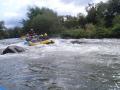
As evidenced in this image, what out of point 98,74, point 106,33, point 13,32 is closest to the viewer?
point 98,74

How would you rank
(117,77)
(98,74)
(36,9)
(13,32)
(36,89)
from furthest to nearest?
(13,32)
(36,9)
(98,74)
(117,77)
(36,89)

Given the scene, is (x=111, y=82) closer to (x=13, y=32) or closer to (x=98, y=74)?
(x=98, y=74)

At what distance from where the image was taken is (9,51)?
23.6 metres

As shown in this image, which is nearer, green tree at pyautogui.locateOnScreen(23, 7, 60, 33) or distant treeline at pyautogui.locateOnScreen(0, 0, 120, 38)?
distant treeline at pyautogui.locateOnScreen(0, 0, 120, 38)

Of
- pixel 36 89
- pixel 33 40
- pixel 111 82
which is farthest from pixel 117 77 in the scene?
pixel 33 40

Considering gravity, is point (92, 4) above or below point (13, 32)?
above

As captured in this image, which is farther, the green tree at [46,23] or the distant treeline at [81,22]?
the green tree at [46,23]

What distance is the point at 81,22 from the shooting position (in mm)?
70188

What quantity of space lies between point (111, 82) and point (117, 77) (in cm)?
84

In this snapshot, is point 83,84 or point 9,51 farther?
point 9,51

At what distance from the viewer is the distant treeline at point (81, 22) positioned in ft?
176

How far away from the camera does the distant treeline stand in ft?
176

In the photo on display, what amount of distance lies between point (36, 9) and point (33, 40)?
50.2m

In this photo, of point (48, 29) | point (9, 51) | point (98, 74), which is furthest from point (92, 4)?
point (98, 74)
